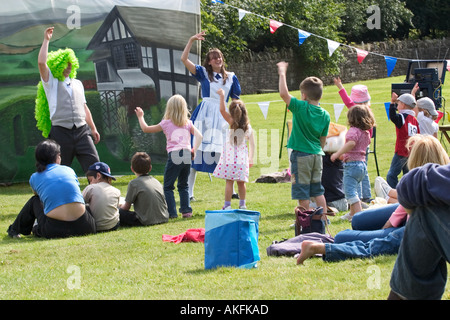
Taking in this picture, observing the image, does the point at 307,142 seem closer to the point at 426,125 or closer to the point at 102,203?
the point at 102,203

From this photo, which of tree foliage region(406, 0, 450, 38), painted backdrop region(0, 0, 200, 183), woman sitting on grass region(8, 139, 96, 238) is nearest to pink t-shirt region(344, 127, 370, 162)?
woman sitting on grass region(8, 139, 96, 238)

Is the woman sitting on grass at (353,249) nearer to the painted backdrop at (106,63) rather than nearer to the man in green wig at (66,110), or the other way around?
the man in green wig at (66,110)

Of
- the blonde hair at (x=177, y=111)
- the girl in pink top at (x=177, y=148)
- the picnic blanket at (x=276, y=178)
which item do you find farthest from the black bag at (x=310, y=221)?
the picnic blanket at (x=276, y=178)

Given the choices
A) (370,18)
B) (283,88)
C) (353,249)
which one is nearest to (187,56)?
(283,88)

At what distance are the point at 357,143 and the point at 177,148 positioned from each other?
2.09 m

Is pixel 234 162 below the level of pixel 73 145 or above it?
below

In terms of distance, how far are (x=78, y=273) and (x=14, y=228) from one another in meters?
2.28

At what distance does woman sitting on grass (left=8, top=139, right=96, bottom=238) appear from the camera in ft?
23.1

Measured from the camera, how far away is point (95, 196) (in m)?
7.52

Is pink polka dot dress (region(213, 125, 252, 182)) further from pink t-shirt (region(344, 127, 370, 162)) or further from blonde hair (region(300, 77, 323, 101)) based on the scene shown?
blonde hair (region(300, 77, 323, 101))

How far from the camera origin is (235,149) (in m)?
8.40
